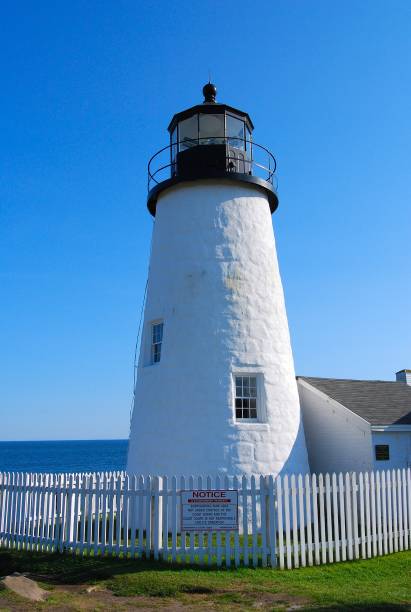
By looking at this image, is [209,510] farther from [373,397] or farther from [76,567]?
[373,397]

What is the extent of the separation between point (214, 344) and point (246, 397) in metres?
1.44

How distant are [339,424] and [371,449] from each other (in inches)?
41.8

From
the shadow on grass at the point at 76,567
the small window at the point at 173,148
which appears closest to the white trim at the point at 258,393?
the shadow on grass at the point at 76,567

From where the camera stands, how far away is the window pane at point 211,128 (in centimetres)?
1548

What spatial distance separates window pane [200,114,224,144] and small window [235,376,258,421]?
20.6 feet

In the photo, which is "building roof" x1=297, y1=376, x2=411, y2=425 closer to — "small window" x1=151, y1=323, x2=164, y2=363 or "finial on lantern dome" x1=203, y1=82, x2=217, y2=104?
"small window" x1=151, y1=323, x2=164, y2=363

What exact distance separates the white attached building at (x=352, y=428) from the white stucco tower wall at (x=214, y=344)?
1.58 m

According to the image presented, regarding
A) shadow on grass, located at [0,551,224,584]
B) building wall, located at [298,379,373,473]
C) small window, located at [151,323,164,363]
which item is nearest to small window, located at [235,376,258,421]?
small window, located at [151,323,164,363]

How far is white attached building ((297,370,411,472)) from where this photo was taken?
49.4ft

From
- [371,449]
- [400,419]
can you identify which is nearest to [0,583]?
[371,449]

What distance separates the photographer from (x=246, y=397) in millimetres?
13625

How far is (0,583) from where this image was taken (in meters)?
8.46

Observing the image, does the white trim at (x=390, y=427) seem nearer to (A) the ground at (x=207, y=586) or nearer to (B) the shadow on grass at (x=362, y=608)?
(A) the ground at (x=207, y=586)

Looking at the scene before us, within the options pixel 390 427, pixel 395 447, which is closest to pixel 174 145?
pixel 390 427
